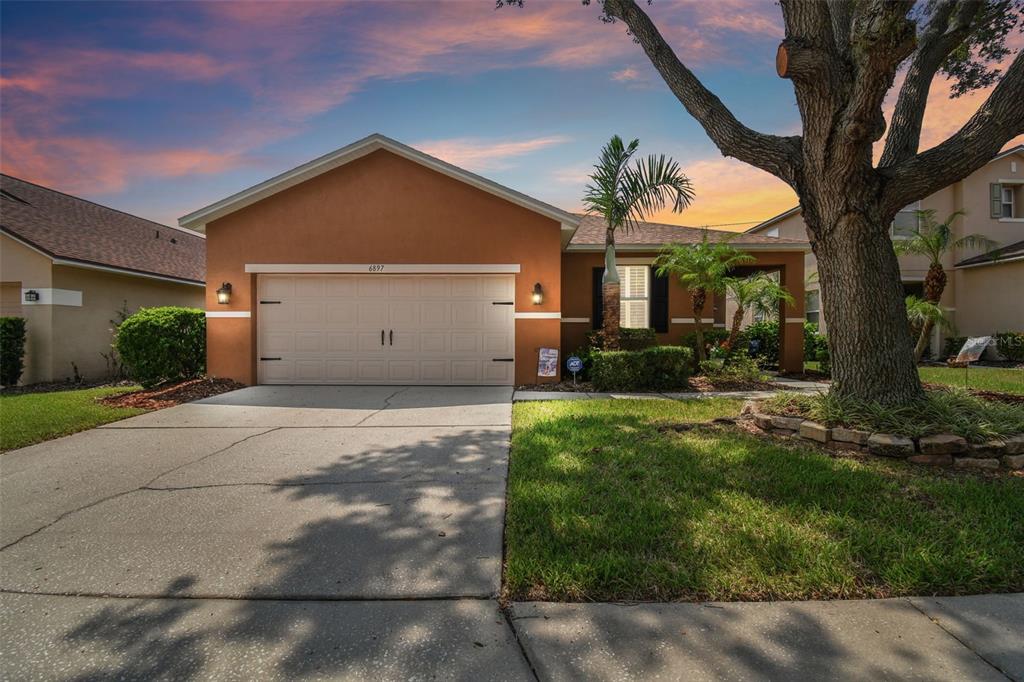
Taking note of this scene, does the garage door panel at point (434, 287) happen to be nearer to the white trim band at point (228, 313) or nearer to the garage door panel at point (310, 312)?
the garage door panel at point (310, 312)

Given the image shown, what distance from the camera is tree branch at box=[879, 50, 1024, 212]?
14.8 feet

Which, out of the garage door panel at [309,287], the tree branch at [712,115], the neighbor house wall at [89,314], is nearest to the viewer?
the tree branch at [712,115]

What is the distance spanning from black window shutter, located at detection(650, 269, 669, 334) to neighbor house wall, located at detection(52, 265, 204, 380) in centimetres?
1393

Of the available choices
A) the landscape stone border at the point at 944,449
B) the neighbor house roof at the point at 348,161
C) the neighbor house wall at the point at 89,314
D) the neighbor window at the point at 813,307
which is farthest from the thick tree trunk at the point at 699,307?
the neighbor house wall at the point at 89,314

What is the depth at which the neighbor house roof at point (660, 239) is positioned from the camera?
11.4m

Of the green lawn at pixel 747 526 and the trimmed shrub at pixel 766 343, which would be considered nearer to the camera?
the green lawn at pixel 747 526

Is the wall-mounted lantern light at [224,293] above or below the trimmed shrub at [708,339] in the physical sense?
above

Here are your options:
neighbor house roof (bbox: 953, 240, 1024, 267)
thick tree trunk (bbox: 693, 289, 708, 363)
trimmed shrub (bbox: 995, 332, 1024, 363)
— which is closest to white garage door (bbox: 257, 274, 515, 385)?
thick tree trunk (bbox: 693, 289, 708, 363)

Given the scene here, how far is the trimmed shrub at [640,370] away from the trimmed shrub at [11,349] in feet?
41.5

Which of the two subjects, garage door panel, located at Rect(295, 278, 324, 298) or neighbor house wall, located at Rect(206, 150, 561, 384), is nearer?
neighbor house wall, located at Rect(206, 150, 561, 384)

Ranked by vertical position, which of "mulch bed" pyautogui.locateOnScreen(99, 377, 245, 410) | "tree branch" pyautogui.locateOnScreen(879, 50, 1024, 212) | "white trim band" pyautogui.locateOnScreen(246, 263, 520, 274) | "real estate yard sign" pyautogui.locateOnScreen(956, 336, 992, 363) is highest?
"tree branch" pyautogui.locateOnScreen(879, 50, 1024, 212)

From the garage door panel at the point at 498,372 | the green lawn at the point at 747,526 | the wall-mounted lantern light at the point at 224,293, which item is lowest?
the green lawn at the point at 747,526

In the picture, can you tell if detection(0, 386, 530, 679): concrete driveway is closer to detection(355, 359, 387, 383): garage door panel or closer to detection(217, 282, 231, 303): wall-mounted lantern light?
detection(355, 359, 387, 383): garage door panel

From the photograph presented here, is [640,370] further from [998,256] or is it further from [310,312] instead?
[998,256]
